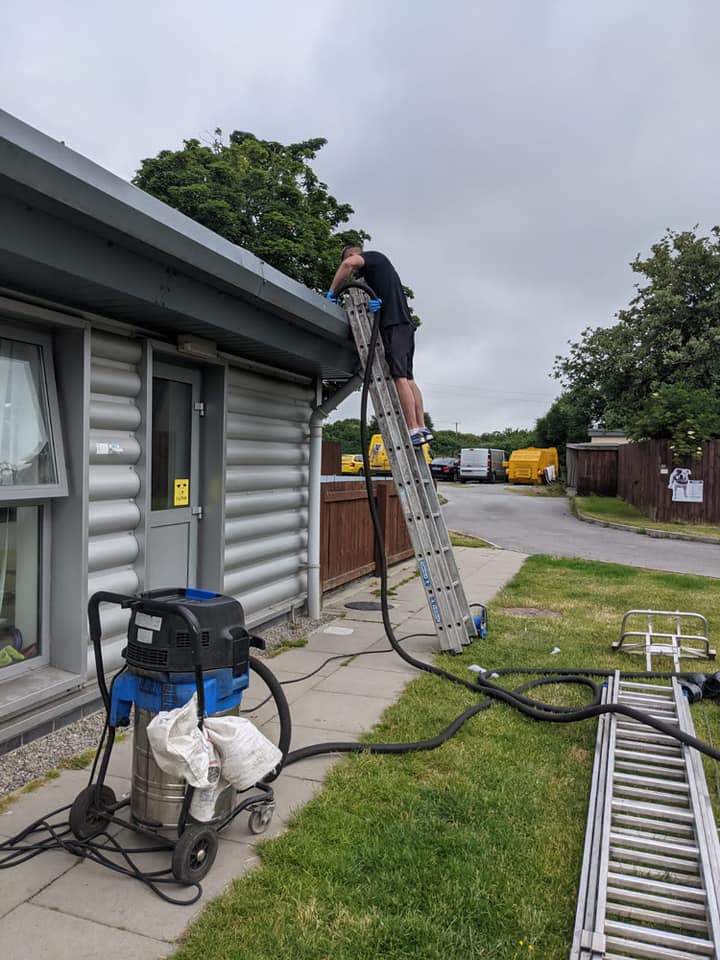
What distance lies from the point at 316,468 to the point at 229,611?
458 centimetres

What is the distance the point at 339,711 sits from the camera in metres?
4.74

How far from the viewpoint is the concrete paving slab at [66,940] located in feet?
7.79

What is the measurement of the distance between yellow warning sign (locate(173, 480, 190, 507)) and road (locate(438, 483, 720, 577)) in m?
9.19

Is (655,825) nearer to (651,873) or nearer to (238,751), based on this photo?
(651,873)

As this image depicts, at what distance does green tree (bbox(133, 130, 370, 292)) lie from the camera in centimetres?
2586

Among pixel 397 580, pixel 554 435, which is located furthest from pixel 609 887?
pixel 554 435

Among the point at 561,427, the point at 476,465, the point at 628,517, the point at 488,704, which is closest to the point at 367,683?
the point at 488,704

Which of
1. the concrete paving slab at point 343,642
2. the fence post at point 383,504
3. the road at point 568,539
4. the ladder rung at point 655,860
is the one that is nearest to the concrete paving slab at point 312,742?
the ladder rung at point 655,860

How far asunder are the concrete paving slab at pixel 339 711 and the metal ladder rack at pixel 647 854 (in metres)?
1.38

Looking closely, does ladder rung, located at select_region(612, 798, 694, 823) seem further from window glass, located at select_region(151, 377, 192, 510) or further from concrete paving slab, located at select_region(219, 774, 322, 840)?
window glass, located at select_region(151, 377, 192, 510)

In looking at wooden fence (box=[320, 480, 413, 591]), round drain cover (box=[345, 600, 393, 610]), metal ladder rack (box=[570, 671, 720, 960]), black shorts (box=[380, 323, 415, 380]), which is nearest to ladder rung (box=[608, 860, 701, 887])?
metal ladder rack (box=[570, 671, 720, 960])

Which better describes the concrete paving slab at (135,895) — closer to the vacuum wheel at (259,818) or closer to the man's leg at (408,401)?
the vacuum wheel at (259,818)

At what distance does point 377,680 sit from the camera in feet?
17.9

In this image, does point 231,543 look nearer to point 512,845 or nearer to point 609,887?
point 512,845
